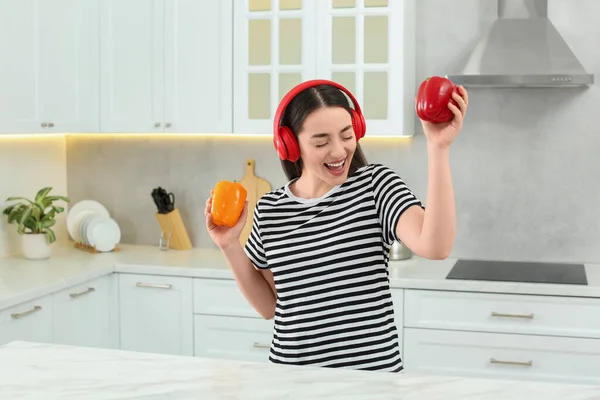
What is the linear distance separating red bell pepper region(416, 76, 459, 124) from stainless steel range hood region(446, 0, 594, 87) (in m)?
1.82

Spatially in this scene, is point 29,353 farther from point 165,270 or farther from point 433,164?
point 165,270

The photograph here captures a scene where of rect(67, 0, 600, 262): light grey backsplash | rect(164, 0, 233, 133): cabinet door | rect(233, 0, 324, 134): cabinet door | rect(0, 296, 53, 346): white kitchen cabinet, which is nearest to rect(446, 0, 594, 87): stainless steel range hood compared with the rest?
rect(67, 0, 600, 262): light grey backsplash

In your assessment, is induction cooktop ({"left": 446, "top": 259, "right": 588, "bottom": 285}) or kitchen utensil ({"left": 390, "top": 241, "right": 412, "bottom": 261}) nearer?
induction cooktop ({"left": 446, "top": 259, "right": 588, "bottom": 285})

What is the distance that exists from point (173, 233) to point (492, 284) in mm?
1555

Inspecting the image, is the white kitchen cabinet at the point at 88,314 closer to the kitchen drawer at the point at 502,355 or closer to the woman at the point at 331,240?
the kitchen drawer at the point at 502,355

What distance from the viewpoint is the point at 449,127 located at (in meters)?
1.59

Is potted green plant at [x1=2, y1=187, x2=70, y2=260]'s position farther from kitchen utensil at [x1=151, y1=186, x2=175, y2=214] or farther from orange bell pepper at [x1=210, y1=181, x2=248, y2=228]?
orange bell pepper at [x1=210, y1=181, x2=248, y2=228]

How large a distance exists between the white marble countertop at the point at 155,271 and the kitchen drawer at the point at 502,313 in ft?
0.10

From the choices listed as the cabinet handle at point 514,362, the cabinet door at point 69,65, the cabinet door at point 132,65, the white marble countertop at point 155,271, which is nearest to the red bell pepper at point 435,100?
the white marble countertop at point 155,271

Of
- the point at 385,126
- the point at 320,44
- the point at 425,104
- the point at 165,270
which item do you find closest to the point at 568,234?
the point at 385,126

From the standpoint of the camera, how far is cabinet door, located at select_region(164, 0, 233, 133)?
3680 mm

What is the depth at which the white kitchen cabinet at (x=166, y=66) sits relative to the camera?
3691 mm

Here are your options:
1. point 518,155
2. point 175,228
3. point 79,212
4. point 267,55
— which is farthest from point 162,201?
point 518,155

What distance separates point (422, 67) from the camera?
3.78m
